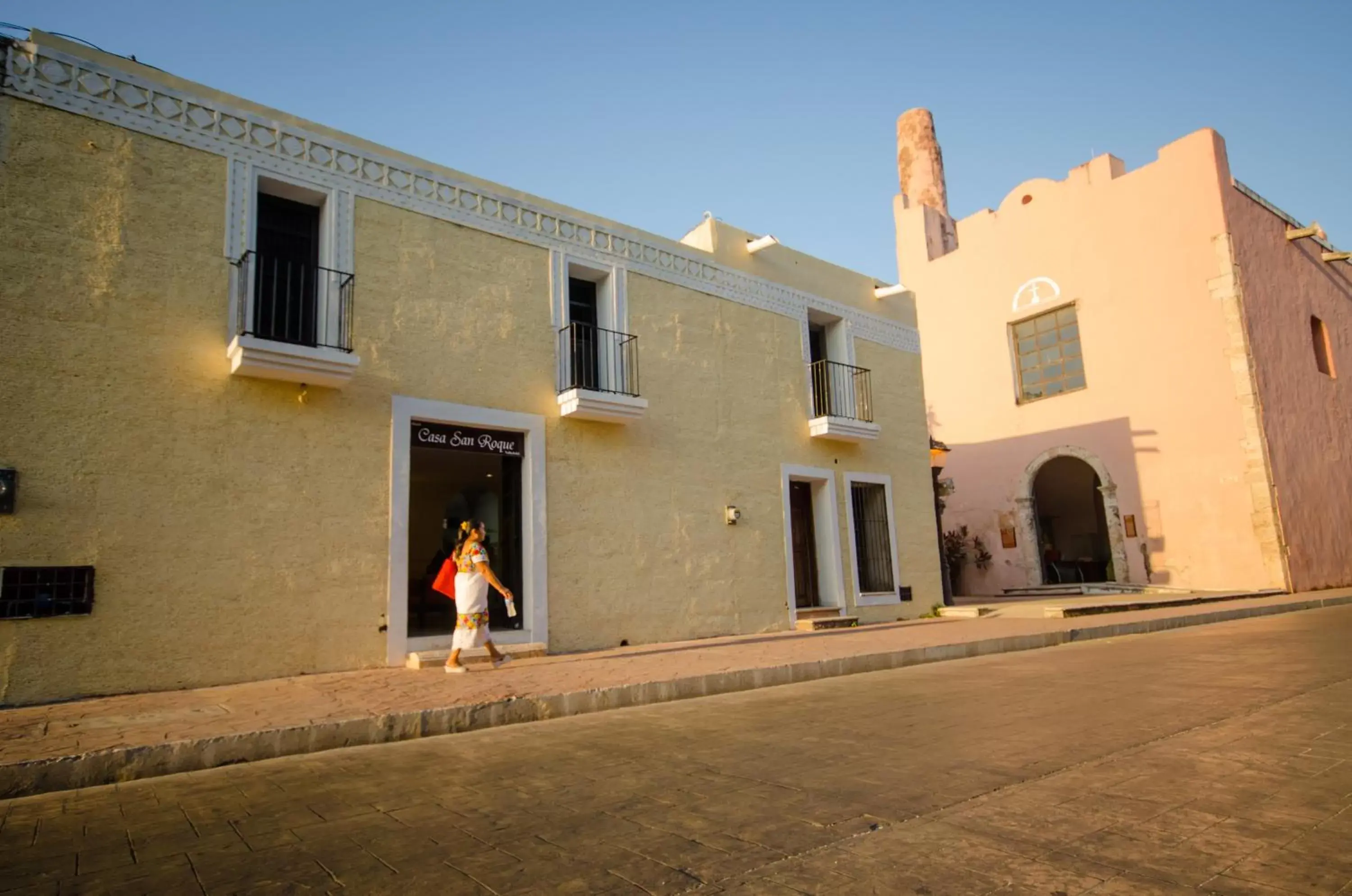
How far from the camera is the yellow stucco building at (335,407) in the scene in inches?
298

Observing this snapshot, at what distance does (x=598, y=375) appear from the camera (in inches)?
471

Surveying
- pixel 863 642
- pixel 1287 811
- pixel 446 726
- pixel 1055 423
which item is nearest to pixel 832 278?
pixel 863 642

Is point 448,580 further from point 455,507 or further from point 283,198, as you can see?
point 283,198

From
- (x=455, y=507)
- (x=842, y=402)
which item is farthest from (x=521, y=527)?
(x=842, y=402)

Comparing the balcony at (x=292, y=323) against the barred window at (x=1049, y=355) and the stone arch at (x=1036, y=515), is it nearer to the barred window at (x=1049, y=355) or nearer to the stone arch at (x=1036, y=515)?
the stone arch at (x=1036, y=515)

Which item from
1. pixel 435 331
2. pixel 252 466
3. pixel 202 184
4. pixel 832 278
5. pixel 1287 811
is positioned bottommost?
pixel 1287 811

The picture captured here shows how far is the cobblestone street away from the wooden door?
8.09m

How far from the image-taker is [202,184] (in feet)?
28.3

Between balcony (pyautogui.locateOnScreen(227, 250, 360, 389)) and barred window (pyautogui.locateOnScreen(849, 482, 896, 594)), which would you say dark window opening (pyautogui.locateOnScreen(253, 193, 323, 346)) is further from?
barred window (pyautogui.locateOnScreen(849, 482, 896, 594))

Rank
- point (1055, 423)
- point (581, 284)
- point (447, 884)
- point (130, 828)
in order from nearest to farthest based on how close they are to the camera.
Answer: point (447, 884), point (130, 828), point (581, 284), point (1055, 423)

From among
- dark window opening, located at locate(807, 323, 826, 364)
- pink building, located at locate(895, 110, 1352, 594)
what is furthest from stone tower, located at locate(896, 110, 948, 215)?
dark window opening, located at locate(807, 323, 826, 364)

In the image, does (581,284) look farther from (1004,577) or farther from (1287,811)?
(1004,577)

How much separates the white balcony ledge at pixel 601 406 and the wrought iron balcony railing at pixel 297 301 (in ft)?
9.29

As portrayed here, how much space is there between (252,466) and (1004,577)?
19505 millimetres
